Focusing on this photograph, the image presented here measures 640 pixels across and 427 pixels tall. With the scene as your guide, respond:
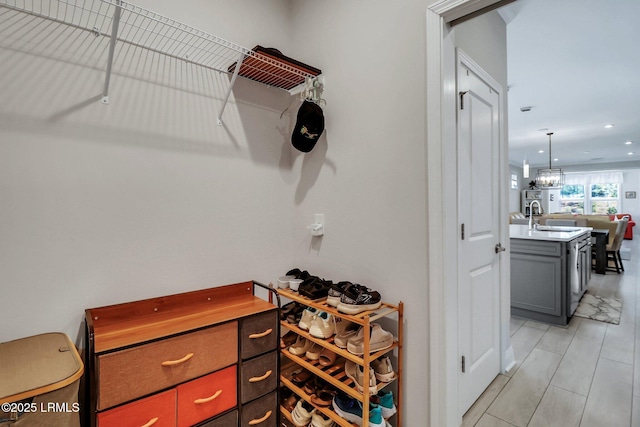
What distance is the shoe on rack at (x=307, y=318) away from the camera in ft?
5.00

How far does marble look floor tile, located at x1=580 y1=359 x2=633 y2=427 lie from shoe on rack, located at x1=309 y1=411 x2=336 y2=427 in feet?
4.59

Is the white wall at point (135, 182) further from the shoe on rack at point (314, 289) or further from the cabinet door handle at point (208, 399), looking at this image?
the cabinet door handle at point (208, 399)

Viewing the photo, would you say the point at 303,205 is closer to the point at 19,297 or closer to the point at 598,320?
the point at 19,297

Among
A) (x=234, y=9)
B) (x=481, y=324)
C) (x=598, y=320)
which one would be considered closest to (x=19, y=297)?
(x=234, y=9)

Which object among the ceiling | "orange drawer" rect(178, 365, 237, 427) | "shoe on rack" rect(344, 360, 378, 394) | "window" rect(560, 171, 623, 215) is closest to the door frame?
"shoe on rack" rect(344, 360, 378, 394)

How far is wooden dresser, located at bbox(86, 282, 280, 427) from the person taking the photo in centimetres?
101

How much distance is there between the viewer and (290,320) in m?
1.66

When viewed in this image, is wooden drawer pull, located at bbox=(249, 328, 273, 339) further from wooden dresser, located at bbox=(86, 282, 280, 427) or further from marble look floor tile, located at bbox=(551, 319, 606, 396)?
marble look floor tile, located at bbox=(551, 319, 606, 396)

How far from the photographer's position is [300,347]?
1.58 m

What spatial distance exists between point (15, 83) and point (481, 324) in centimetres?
262

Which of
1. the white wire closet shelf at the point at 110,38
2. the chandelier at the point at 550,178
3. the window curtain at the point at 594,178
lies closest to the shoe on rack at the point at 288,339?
the white wire closet shelf at the point at 110,38

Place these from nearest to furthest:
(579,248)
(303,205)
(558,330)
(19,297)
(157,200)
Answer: (19,297)
(157,200)
(303,205)
(558,330)
(579,248)

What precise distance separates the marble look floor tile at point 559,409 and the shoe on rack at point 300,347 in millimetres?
1291

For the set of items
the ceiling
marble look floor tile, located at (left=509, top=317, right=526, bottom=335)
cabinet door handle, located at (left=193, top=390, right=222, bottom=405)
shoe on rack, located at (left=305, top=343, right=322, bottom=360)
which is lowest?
marble look floor tile, located at (left=509, top=317, right=526, bottom=335)
